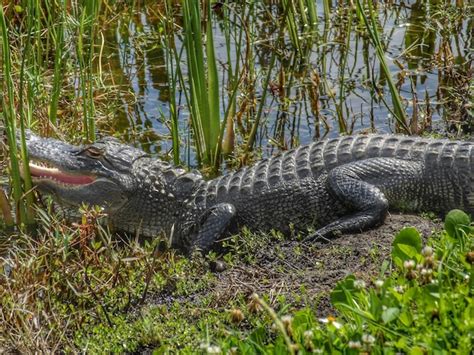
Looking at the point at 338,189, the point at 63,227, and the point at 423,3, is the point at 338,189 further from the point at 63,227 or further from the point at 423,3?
the point at 423,3

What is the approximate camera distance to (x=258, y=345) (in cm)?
367

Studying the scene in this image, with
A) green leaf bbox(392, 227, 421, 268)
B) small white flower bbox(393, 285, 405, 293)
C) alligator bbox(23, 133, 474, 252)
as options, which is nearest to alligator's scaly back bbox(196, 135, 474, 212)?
alligator bbox(23, 133, 474, 252)

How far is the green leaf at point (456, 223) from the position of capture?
4348 mm

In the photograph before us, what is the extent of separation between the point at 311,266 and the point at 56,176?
2.18m

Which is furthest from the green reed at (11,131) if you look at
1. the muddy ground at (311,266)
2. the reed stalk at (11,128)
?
the muddy ground at (311,266)

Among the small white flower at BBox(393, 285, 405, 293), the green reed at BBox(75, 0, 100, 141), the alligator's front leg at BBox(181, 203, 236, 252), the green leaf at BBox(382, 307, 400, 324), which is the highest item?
the green reed at BBox(75, 0, 100, 141)

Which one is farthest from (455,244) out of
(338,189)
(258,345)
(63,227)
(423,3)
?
(423,3)

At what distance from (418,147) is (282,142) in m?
1.79

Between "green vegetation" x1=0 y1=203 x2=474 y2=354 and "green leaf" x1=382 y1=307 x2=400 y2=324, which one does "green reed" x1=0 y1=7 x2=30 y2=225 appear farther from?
"green leaf" x1=382 y1=307 x2=400 y2=324

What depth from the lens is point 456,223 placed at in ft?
14.3

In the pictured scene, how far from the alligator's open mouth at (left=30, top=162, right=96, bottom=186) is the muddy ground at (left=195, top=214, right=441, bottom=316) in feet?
5.24

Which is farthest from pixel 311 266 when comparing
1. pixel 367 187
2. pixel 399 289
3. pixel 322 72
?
pixel 322 72

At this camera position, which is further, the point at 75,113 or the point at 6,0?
the point at 6,0

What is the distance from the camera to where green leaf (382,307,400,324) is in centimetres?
347
